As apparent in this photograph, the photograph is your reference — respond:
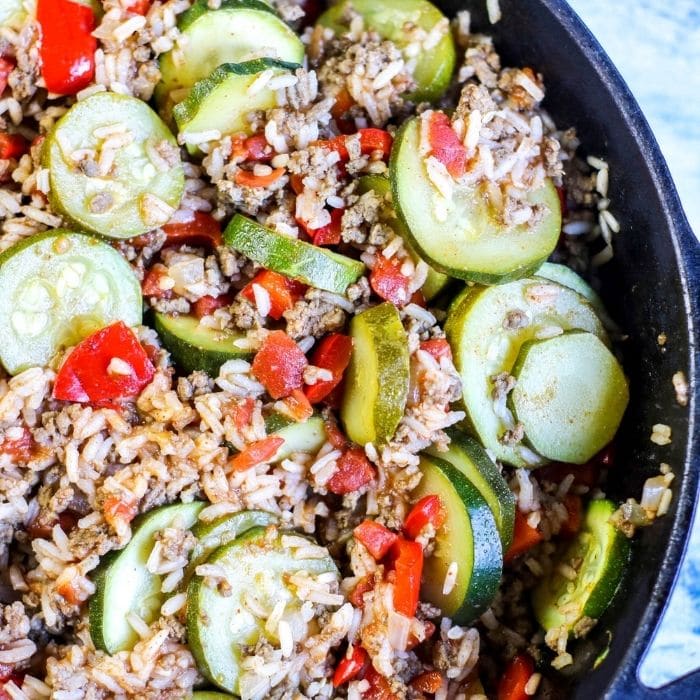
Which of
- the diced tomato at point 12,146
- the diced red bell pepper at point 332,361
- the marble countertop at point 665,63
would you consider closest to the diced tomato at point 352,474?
the diced red bell pepper at point 332,361

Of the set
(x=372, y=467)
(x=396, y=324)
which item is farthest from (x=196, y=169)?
(x=372, y=467)

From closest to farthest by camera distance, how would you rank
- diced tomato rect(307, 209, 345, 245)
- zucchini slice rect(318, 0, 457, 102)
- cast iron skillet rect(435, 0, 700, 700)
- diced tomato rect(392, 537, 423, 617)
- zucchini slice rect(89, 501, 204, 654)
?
1. cast iron skillet rect(435, 0, 700, 700)
2. zucchini slice rect(89, 501, 204, 654)
3. diced tomato rect(392, 537, 423, 617)
4. diced tomato rect(307, 209, 345, 245)
5. zucchini slice rect(318, 0, 457, 102)

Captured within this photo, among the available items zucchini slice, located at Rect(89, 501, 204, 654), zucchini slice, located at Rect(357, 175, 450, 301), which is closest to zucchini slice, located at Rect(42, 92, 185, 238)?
zucchini slice, located at Rect(357, 175, 450, 301)

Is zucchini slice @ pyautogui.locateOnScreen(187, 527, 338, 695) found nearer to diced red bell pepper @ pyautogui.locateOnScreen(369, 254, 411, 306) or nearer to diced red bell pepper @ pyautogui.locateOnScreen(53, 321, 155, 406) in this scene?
diced red bell pepper @ pyautogui.locateOnScreen(53, 321, 155, 406)

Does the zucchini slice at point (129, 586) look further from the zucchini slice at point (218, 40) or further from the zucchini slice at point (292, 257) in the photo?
the zucchini slice at point (218, 40)

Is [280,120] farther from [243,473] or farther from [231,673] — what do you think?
[231,673]
